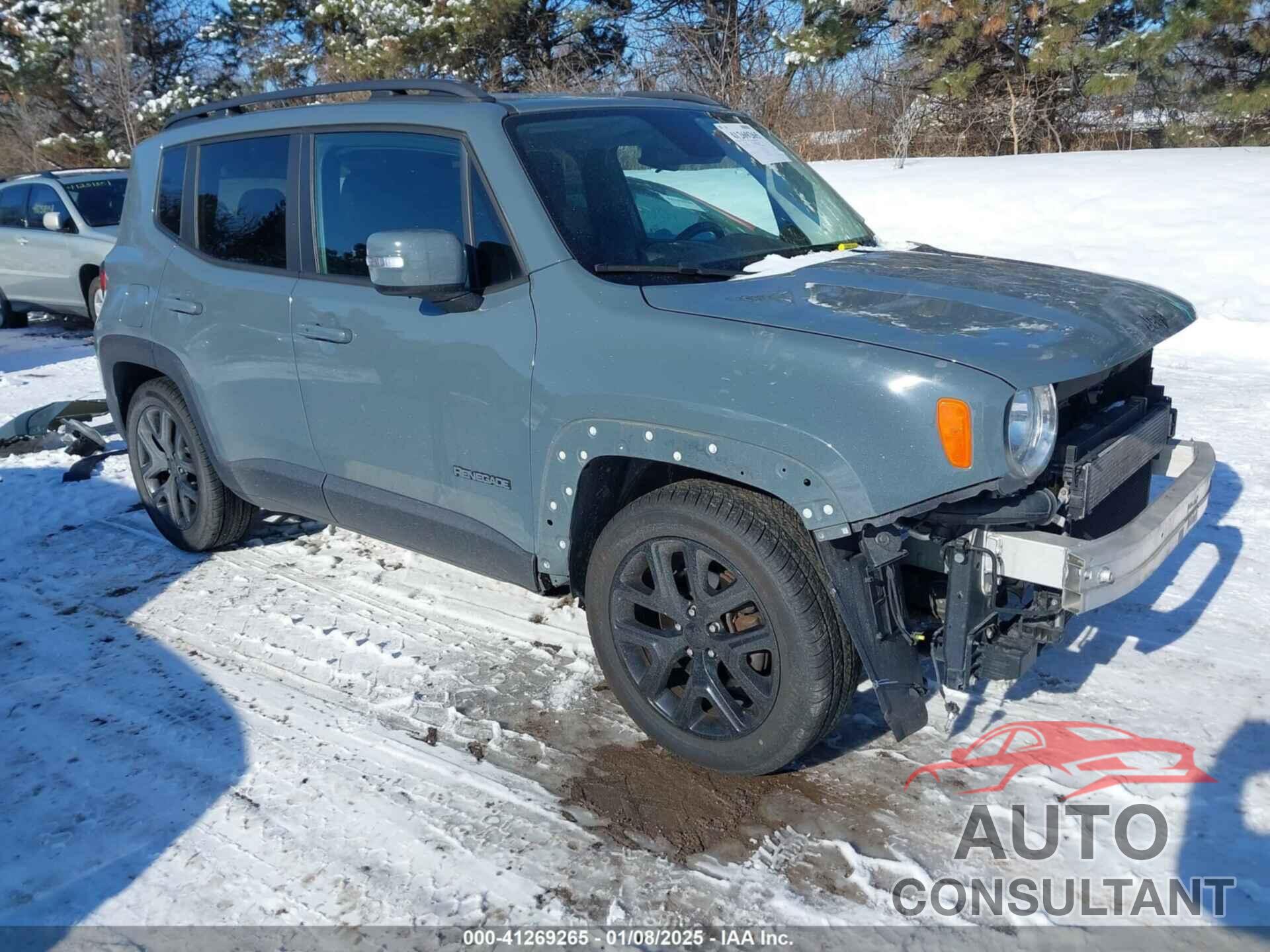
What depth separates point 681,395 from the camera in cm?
308

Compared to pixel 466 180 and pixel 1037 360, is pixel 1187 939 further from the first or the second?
pixel 466 180

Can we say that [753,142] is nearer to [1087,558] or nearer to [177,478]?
[1087,558]

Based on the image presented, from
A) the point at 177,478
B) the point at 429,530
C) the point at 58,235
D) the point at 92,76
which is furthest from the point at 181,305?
the point at 92,76

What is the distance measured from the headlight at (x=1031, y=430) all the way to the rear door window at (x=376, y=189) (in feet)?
6.44

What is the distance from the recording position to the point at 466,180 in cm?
370

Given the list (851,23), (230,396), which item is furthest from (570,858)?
(851,23)

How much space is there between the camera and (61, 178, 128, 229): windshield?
11883 mm

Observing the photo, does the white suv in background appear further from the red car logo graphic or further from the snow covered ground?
the red car logo graphic

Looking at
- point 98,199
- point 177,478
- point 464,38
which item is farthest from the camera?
point 464,38

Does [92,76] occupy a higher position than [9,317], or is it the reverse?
[92,76]

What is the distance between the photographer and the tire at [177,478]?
514 centimetres

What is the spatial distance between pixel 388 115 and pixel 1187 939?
3614mm

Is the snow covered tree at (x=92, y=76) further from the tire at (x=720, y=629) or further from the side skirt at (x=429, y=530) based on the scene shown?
the tire at (x=720, y=629)

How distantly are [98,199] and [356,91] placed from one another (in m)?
9.36
